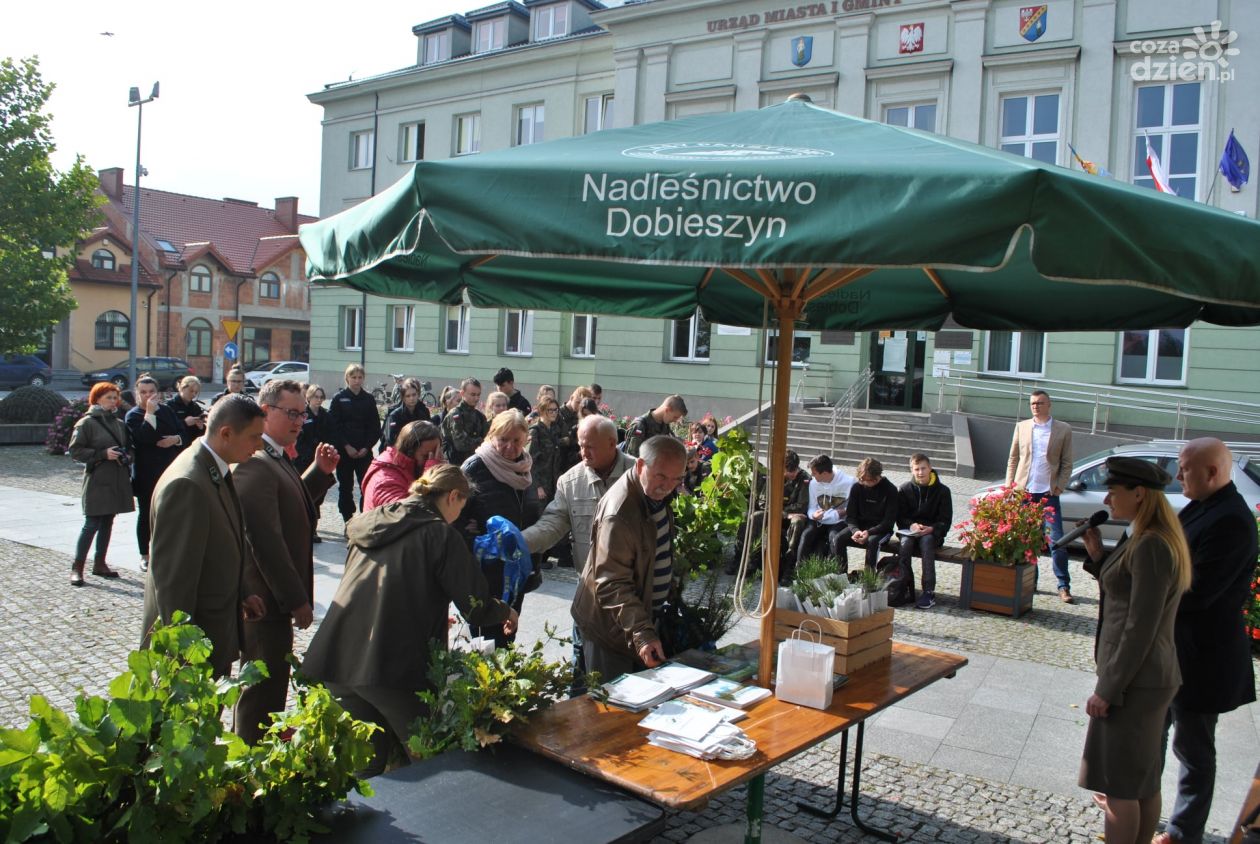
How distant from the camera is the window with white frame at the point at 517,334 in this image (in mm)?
30002

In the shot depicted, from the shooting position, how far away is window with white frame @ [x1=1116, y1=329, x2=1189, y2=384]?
20141 millimetres

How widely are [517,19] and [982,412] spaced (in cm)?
2052

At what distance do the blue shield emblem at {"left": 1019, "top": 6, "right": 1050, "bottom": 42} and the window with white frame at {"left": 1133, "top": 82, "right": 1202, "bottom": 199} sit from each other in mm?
2502

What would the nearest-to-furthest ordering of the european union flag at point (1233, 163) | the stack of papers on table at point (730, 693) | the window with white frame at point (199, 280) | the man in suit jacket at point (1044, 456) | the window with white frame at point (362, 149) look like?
the stack of papers on table at point (730, 693) → the man in suit jacket at point (1044, 456) → the european union flag at point (1233, 163) → the window with white frame at point (362, 149) → the window with white frame at point (199, 280)

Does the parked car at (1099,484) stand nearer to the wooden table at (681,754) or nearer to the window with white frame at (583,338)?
the wooden table at (681,754)

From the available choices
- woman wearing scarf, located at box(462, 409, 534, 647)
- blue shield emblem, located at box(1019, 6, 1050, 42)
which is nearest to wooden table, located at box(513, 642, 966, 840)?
woman wearing scarf, located at box(462, 409, 534, 647)

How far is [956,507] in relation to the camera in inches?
583

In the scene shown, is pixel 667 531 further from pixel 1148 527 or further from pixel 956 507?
pixel 956 507

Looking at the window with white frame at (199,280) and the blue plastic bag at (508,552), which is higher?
the window with white frame at (199,280)

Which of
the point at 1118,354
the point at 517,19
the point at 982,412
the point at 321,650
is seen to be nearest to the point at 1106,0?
the point at 1118,354

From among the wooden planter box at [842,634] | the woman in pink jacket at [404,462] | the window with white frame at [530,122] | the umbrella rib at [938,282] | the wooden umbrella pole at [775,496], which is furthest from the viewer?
the window with white frame at [530,122]

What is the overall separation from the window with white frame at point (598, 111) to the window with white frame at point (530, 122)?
5.54 feet

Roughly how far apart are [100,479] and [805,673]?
7.52 meters

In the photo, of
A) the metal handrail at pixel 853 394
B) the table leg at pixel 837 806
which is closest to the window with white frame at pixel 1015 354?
the metal handrail at pixel 853 394
